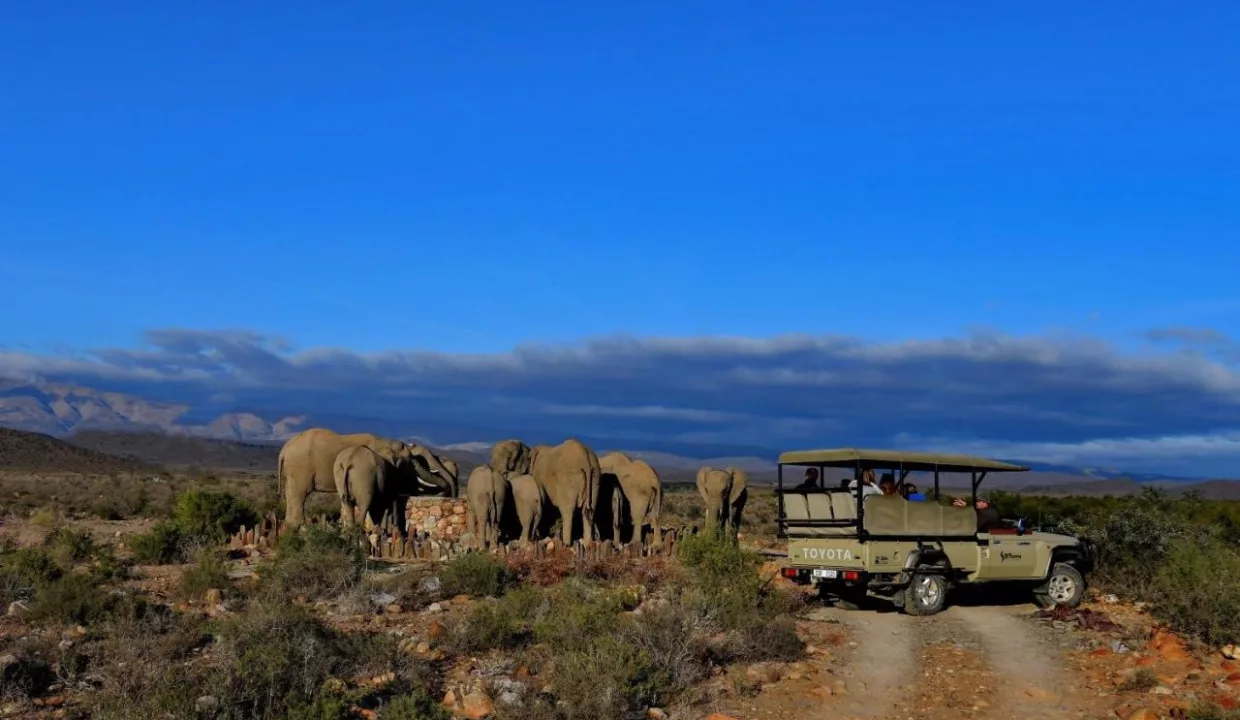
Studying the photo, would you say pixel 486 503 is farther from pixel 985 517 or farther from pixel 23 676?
pixel 23 676

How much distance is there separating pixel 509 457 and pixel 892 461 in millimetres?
11847

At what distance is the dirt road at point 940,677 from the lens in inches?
463

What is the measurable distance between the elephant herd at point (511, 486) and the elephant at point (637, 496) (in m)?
0.02

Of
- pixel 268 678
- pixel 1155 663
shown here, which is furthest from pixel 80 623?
pixel 1155 663

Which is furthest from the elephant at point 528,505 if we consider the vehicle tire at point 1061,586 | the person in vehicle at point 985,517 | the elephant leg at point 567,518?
the vehicle tire at point 1061,586

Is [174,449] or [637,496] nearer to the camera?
[637,496]

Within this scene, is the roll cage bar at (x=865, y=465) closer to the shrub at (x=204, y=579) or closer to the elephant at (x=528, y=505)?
the elephant at (x=528, y=505)

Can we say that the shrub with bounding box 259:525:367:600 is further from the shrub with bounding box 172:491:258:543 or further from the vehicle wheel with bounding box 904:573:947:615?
the vehicle wheel with bounding box 904:573:947:615

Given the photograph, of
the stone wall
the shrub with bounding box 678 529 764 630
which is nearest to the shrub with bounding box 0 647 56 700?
the shrub with bounding box 678 529 764 630

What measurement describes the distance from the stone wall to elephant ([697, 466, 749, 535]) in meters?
6.07

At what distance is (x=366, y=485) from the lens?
2433cm

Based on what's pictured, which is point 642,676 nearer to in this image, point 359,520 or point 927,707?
point 927,707

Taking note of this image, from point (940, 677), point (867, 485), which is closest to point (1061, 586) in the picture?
point (867, 485)

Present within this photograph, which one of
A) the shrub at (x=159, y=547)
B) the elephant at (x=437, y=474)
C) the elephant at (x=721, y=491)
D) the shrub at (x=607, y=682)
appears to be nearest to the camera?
the shrub at (x=607, y=682)
